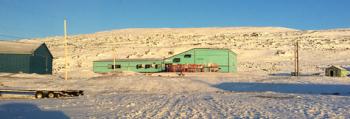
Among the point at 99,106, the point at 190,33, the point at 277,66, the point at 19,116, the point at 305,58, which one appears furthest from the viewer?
the point at 190,33

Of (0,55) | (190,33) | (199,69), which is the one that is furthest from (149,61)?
(190,33)

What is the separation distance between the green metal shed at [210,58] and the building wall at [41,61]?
14.0 metres

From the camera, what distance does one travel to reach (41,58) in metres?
54.6

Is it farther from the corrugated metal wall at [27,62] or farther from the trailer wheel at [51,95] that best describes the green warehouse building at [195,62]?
the trailer wheel at [51,95]

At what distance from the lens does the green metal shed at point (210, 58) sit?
175 ft

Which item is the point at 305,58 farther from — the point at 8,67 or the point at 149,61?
the point at 8,67

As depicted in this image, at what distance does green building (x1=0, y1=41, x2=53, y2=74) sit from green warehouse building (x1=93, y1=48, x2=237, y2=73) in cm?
841

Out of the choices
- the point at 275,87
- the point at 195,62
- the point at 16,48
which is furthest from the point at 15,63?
the point at 275,87

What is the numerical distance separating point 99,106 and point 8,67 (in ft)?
115

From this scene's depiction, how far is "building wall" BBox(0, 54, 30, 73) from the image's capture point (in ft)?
165

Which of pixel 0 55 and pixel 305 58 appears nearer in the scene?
pixel 0 55

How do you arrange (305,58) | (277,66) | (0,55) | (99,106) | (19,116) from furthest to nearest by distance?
(305,58)
(277,66)
(0,55)
(99,106)
(19,116)

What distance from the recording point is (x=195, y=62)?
54094 mm

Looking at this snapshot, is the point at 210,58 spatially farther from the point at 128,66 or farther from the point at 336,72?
the point at 336,72
